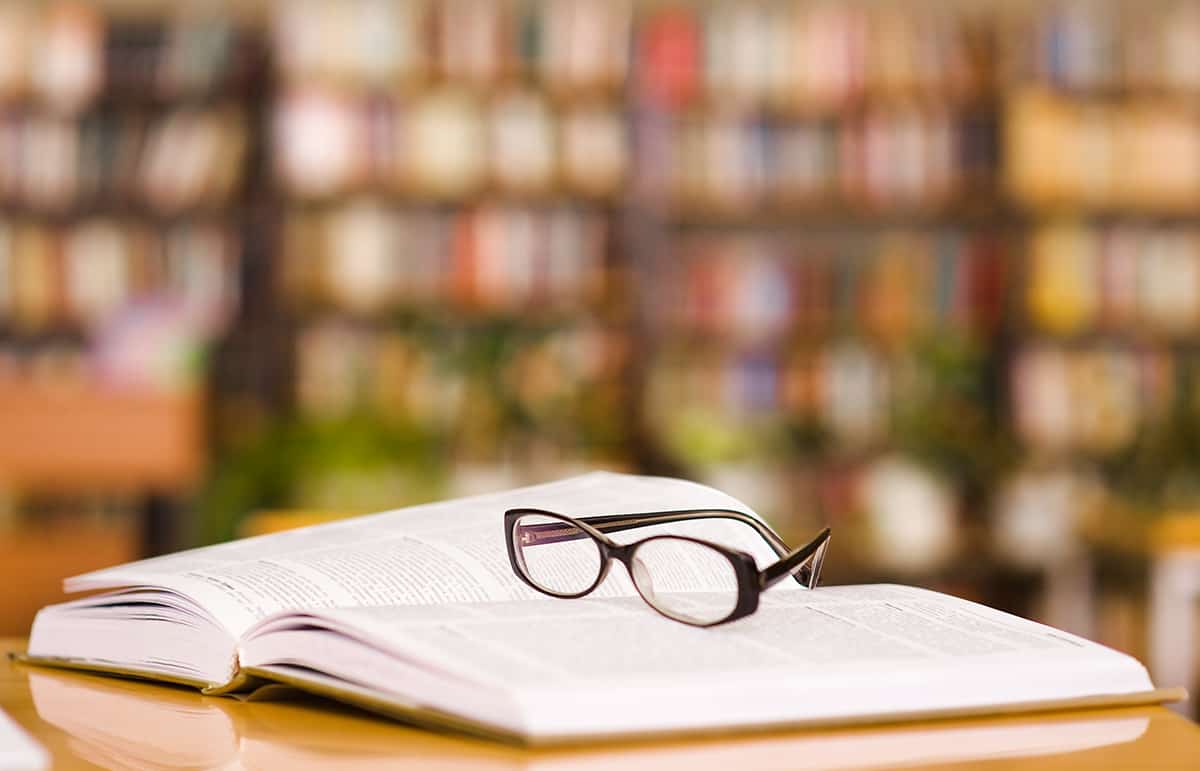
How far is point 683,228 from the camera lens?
429cm

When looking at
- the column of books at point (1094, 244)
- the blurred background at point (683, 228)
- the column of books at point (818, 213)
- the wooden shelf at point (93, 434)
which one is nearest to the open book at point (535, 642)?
the wooden shelf at point (93, 434)

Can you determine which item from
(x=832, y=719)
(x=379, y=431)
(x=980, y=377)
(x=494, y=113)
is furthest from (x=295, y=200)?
(x=832, y=719)

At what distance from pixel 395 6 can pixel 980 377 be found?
77.8 inches

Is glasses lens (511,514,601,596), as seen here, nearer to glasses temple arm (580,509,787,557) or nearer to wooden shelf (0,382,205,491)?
glasses temple arm (580,509,787,557)

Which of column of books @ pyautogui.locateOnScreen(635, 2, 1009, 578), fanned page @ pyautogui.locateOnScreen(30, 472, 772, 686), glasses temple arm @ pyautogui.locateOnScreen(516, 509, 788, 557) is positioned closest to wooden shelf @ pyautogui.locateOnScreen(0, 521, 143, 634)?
column of books @ pyautogui.locateOnScreen(635, 2, 1009, 578)

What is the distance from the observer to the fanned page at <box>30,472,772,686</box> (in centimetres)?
58

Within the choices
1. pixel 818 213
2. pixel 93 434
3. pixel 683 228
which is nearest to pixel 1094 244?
pixel 818 213

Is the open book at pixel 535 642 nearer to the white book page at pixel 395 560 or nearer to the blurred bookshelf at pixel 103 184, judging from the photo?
the white book page at pixel 395 560

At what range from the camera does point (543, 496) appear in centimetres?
70

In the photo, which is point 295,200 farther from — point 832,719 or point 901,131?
point 832,719

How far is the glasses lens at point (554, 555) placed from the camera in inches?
24.1

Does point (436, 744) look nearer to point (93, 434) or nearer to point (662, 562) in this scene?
point (662, 562)

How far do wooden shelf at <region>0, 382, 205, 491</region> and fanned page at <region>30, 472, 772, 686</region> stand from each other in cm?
231

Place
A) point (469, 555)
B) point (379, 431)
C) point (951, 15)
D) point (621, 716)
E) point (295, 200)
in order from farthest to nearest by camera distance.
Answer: point (951, 15), point (295, 200), point (379, 431), point (469, 555), point (621, 716)
